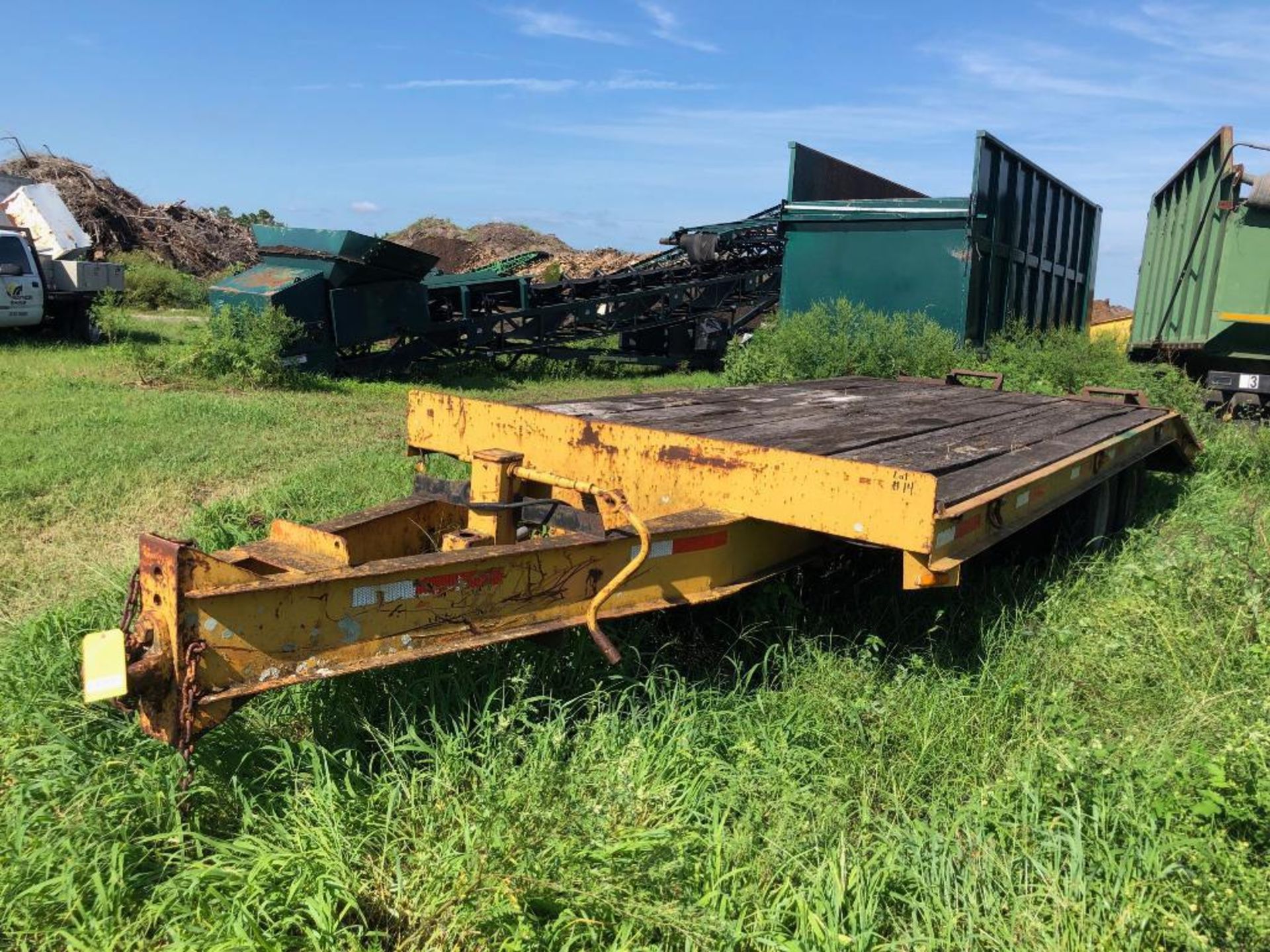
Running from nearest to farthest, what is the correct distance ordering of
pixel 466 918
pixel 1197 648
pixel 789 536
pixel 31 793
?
pixel 466 918, pixel 31 793, pixel 789 536, pixel 1197 648

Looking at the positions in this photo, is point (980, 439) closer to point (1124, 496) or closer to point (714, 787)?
point (714, 787)

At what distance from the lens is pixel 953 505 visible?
8.13ft

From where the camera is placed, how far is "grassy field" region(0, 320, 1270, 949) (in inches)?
74.8

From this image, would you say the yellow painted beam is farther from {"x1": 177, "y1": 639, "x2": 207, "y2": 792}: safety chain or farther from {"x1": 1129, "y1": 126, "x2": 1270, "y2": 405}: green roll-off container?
{"x1": 1129, "y1": 126, "x2": 1270, "y2": 405}: green roll-off container

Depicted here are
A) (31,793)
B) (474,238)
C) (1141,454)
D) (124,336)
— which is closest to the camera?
(31,793)

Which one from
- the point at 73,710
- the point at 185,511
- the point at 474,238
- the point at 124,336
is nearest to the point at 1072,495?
the point at 73,710

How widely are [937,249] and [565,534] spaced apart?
685 centimetres

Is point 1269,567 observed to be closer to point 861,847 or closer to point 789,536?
point 789,536

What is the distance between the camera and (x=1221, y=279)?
7.73m

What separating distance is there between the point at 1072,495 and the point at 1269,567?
3.52 ft

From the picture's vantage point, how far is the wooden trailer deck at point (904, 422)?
296 cm

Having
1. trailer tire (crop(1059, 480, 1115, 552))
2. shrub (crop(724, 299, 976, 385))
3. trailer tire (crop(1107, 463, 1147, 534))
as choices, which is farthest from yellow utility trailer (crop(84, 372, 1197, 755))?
shrub (crop(724, 299, 976, 385))

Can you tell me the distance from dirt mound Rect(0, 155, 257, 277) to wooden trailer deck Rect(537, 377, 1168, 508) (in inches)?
811

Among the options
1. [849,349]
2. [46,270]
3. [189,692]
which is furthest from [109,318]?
[189,692]
